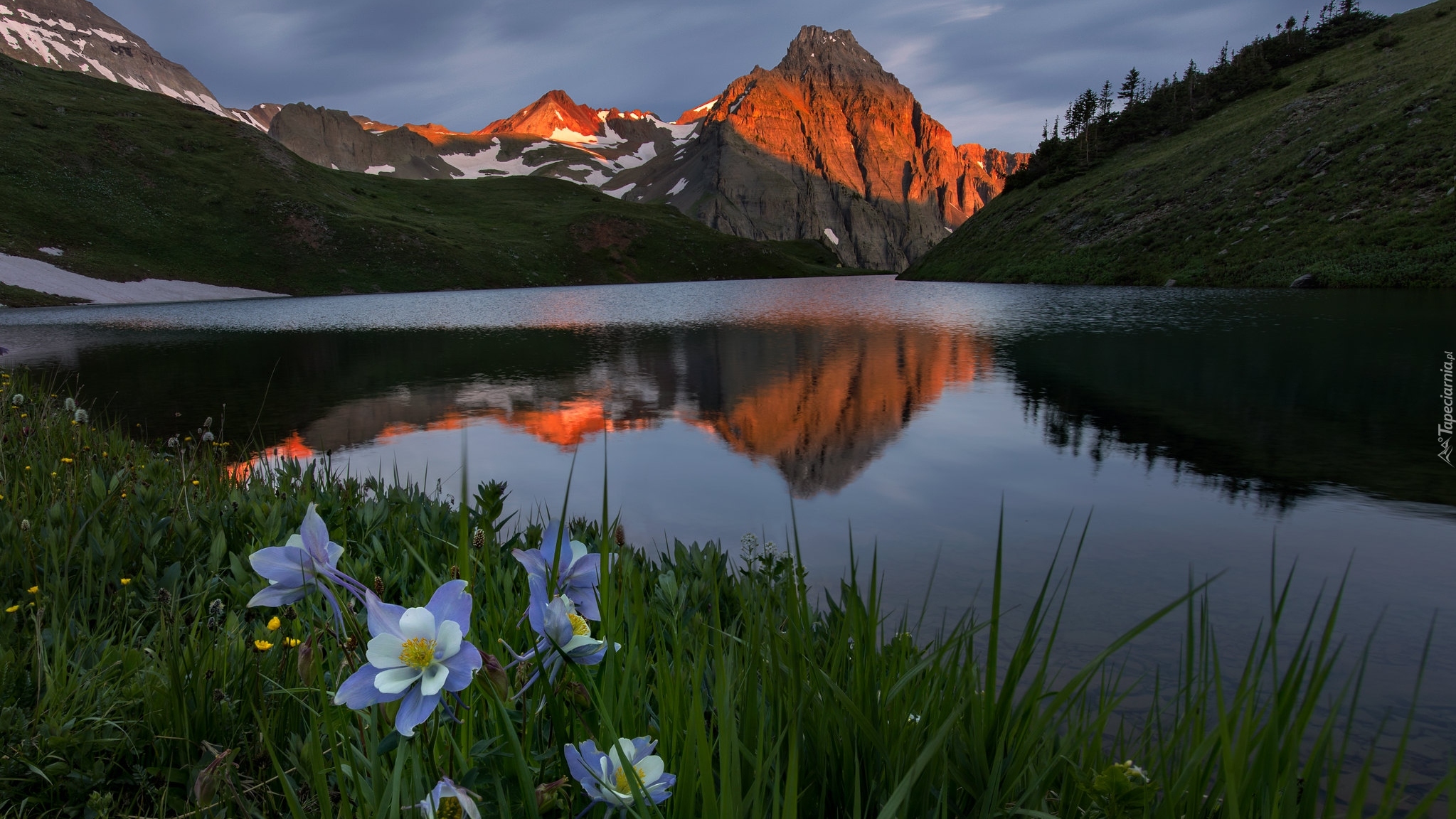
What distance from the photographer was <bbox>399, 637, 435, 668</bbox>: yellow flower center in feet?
4.13

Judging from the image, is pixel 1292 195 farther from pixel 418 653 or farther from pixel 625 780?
pixel 418 653

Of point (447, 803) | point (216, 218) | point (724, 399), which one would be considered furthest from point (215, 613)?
point (216, 218)

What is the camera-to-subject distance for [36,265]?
69375 mm

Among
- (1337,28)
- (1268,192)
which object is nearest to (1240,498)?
(1268,192)

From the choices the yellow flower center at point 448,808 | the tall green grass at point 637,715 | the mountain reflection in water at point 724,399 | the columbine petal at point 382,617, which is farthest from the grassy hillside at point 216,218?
the yellow flower center at point 448,808

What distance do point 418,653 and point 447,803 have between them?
0.27 m

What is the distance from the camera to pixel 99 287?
71.6 metres

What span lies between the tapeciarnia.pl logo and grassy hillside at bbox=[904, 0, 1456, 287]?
35.0 meters

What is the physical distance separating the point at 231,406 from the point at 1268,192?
68173 mm

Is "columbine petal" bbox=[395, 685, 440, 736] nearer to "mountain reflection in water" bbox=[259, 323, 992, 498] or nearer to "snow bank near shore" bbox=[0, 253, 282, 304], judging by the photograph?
"mountain reflection in water" bbox=[259, 323, 992, 498]

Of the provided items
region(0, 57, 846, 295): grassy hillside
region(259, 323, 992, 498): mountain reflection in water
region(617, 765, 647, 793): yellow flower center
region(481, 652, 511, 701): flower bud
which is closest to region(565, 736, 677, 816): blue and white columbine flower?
region(617, 765, 647, 793): yellow flower center

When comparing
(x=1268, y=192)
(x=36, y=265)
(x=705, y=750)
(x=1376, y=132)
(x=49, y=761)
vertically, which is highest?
(x=1376, y=132)

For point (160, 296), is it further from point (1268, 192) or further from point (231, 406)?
point (1268, 192)

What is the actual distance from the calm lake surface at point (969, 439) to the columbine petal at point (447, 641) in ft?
0.98
